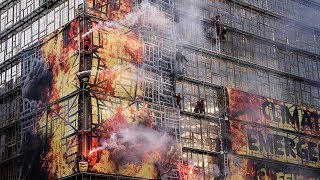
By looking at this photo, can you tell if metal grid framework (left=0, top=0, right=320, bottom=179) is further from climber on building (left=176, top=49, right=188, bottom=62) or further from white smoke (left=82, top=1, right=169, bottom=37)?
white smoke (left=82, top=1, right=169, bottom=37)

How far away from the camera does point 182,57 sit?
143 ft

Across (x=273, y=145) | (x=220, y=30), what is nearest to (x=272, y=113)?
(x=273, y=145)

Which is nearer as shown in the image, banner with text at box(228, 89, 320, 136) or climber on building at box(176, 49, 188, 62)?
climber on building at box(176, 49, 188, 62)

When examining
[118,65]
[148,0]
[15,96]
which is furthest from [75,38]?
[15,96]

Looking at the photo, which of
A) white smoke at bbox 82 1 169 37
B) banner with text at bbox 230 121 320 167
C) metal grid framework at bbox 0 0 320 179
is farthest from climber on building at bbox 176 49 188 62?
banner with text at bbox 230 121 320 167

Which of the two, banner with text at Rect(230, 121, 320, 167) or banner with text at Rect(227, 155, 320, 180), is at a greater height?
banner with text at Rect(230, 121, 320, 167)

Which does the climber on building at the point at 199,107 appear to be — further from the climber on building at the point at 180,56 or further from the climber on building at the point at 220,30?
the climber on building at the point at 220,30

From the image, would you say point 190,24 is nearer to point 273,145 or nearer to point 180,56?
point 180,56

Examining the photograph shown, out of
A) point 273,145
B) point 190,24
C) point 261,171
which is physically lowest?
point 261,171

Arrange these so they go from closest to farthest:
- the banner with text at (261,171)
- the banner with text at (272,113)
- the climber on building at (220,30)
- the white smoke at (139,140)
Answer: the white smoke at (139,140)
the banner with text at (261,171)
the banner with text at (272,113)
the climber on building at (220,30)

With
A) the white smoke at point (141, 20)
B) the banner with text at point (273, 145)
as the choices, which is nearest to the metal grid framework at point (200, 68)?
the white smoke at point (141, 20)

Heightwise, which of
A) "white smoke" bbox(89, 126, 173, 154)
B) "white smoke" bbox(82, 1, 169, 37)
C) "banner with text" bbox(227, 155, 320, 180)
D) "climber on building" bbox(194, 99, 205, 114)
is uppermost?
"white smoke" bbox(82, 1, 169, 37)

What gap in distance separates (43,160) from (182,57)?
477 inches

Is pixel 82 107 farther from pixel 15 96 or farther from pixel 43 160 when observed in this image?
pixel 15 96
